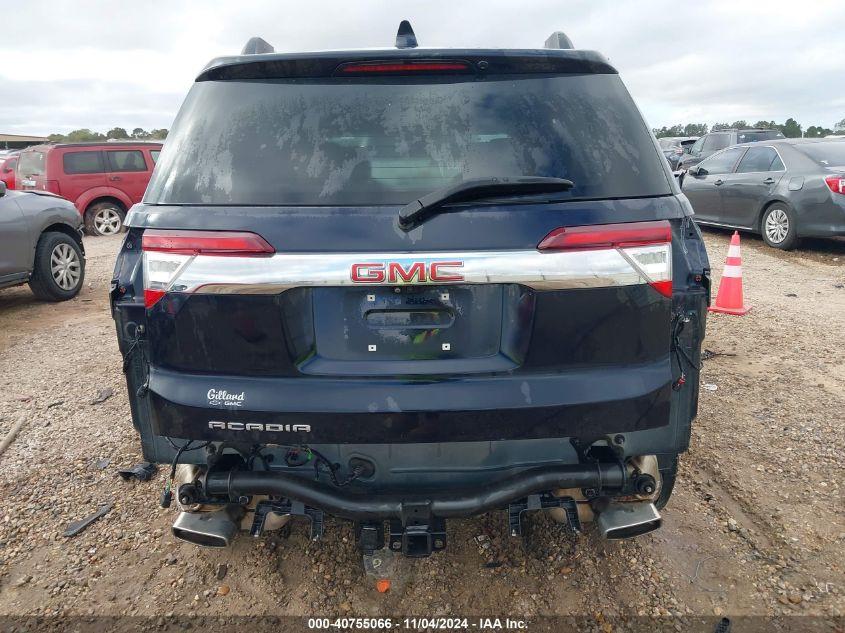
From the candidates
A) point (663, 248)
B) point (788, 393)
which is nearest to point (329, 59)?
point (663, 248)

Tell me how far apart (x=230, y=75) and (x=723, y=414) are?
12.0 feet

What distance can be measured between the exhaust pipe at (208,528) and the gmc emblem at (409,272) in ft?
3.80

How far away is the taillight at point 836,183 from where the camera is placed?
334 inches

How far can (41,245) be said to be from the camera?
287 inches

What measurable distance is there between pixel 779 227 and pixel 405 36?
858cm

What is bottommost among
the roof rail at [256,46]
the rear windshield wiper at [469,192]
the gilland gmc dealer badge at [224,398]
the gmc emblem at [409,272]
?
the gilland gmc dealer badge at [224,398]

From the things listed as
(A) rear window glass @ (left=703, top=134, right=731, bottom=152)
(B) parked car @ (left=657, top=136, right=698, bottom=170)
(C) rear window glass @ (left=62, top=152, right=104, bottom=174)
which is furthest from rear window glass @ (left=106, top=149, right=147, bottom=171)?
(B) parked car @ (left=657, top=136, right=698, bottom=170)

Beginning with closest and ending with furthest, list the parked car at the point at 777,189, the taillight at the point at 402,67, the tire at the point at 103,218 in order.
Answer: the taillight at the point at 402,67, the parked car at the point at 777,189, the tire at the point at 103,218

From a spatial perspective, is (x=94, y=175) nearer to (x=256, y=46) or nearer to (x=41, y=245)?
(x=41, y=245)

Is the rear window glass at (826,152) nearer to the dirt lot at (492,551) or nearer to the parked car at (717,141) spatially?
the dirt lot at (492,551)

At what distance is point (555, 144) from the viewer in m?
2.14

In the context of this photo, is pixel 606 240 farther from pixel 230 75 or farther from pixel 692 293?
pixel 230 75

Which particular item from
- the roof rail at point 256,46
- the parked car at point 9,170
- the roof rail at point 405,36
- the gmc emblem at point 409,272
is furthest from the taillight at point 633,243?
the parked car at point 9,170

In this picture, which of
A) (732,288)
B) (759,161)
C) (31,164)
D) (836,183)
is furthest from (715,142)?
(31,164)
